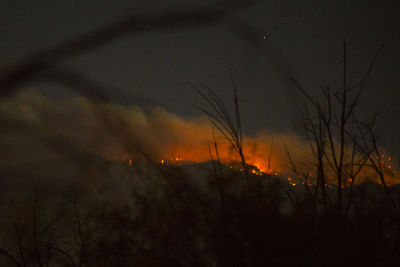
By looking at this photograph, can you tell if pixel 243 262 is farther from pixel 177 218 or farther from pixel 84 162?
pixel 84 162

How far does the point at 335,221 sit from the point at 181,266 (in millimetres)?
791

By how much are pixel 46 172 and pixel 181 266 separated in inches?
49.6

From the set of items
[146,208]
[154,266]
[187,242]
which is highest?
[146,208]

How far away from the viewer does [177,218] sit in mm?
1787

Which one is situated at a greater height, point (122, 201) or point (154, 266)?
point (122, 201)

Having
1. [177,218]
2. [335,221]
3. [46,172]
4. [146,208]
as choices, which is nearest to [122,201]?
[146,208]

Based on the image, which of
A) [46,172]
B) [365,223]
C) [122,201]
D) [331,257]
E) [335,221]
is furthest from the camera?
[122,201]

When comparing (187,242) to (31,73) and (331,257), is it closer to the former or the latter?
(331,257)

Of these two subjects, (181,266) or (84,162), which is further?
(181,266)

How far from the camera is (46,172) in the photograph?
393mm

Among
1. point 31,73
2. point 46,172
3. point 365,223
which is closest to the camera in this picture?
point 31,73

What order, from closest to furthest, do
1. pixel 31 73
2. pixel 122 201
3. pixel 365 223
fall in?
pixel 31 73 → pixel 365 223 → pixel 122 201

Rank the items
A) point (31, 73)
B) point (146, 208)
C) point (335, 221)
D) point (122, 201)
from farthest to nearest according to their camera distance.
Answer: point (122, 201) < point (146, 208) < point (335, 221) < point (31, 73)

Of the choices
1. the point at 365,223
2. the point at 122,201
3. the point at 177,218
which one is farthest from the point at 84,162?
the point at 122,201
